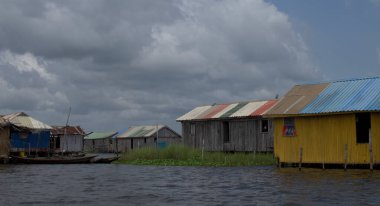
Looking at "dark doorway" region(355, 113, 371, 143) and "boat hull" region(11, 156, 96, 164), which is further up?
"dark doorway" region(355, 113, 371, 143)

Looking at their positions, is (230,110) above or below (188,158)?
above

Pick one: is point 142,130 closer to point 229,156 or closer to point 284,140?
point 229,156

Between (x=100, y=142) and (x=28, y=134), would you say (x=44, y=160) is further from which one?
(x=100, y=142)

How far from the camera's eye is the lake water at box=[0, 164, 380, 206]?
18828 mm

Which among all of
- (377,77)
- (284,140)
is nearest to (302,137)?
(284,140)

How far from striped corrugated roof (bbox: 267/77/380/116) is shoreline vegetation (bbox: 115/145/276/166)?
20.2 ft

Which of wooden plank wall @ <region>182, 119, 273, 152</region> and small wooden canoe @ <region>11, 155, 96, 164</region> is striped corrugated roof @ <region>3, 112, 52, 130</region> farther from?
wooden plank wall @ <region>182, 119, 273, 152</region>

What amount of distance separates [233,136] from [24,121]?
72.5 ft

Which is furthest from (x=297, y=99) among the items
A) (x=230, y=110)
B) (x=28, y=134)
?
(x=28, y=134)

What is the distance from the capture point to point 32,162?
46875mm

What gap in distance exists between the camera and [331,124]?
2995 centimetres

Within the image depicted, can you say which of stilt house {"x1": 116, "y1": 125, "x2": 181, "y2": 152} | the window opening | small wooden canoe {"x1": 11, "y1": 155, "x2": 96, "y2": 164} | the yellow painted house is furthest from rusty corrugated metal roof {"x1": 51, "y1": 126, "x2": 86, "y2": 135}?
the yellow painted house

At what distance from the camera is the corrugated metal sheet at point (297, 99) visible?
32062 millimetres

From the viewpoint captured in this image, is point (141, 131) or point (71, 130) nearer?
point (71, 130)
